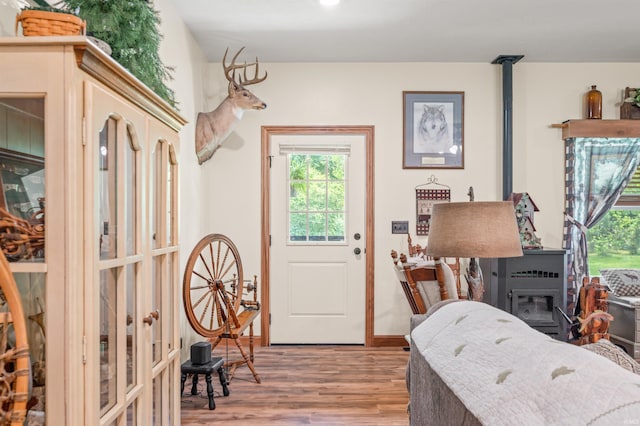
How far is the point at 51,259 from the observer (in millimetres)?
1171

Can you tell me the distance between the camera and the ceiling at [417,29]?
3.48 metres

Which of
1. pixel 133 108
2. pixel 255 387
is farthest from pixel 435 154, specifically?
pixel 133 108

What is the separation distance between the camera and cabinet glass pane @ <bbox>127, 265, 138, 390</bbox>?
155cm

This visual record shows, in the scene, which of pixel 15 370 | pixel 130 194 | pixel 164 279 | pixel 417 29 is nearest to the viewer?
pixel 15 370

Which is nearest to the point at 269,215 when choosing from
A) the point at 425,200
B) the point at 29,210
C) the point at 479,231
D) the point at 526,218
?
the point at 425,200

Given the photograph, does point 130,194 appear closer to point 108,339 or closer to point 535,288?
point 108,339

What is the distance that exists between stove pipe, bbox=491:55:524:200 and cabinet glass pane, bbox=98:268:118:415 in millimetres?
3957

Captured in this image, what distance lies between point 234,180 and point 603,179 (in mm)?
3515

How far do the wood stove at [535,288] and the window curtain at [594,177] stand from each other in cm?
64

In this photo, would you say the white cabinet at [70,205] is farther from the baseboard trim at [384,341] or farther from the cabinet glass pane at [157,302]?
the baseboard trim at [384,341]

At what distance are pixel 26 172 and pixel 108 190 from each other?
235 mm

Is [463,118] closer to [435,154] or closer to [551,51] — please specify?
[435,154]

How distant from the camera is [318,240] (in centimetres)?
473

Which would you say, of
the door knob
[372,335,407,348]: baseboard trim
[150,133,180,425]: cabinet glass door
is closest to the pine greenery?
[150,133,180,425]: cabinet glass door
